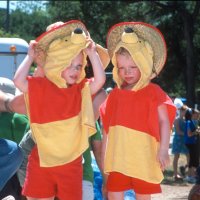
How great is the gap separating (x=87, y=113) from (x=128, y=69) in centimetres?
46

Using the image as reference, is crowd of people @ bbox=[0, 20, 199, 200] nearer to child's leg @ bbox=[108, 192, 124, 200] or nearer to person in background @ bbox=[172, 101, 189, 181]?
child's leg @ bbox=[108, 192, 124, 200]

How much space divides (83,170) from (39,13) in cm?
5584

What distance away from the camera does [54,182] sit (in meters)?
3.46

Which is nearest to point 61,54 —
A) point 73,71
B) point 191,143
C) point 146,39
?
point 73,71

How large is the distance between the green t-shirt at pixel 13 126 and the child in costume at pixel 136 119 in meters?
0.84

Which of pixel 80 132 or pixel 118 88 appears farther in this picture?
pixel 118 88

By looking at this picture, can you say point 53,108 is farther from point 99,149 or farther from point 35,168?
point 99,149

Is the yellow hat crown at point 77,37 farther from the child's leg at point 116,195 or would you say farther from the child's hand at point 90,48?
the child's leg at point 116,195

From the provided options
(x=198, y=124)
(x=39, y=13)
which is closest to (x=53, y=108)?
(x=198, y=124)

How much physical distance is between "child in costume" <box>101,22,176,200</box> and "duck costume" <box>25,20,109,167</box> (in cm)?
25

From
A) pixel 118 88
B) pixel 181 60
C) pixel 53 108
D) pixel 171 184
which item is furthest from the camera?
pixel 181 60

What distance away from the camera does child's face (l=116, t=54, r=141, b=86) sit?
12.3 ft

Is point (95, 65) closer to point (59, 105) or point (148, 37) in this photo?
point (59, 105)

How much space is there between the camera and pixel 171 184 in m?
11.7
